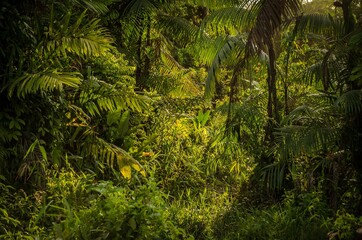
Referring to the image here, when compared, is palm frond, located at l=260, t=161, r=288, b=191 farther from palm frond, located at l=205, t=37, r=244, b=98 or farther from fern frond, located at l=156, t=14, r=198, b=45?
fern frond, located at l=156, t=14, r=198, b=45

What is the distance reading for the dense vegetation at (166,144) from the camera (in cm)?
525

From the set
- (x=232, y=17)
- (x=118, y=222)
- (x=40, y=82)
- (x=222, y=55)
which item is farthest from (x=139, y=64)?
(x=118, y=222)

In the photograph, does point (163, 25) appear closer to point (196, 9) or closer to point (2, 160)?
point (196, 9)

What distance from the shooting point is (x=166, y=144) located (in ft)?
26.9

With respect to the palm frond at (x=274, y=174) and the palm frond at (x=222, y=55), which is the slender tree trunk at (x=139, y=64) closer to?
the palm frond at (x=222, y=55)

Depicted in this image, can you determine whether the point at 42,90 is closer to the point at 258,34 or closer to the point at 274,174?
the point at 258,34

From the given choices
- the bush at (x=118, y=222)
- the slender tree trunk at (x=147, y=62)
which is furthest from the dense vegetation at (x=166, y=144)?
the slender tree trunk at (x=147, y=62)

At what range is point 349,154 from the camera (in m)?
Answer: 5.84

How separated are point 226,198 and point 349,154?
2001mm

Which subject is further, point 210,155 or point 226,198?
point 210,155

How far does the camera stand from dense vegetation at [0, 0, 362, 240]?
5254 mm

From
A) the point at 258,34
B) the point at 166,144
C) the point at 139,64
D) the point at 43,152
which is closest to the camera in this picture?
the point at 258,34

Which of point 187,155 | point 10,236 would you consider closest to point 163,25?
point 187,155

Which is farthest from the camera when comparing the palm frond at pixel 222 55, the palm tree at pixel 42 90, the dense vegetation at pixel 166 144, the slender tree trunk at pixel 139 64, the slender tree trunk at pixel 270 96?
the slender tree trunk at pixel 139 64
